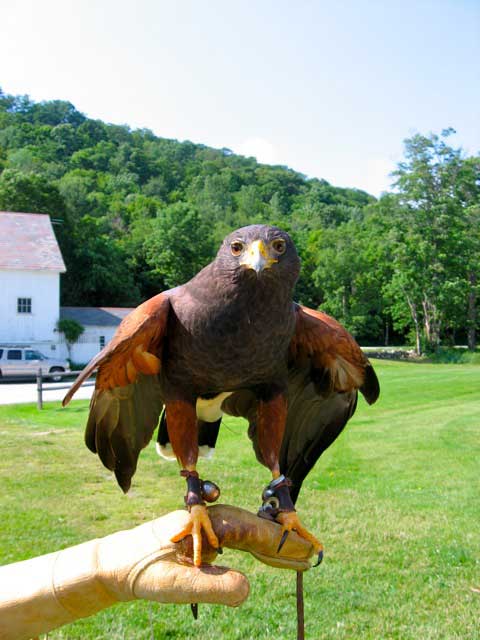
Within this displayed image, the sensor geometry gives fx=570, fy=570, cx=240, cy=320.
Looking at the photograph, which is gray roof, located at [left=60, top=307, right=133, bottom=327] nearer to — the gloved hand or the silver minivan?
the silver minivan

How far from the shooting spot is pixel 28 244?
100 ft

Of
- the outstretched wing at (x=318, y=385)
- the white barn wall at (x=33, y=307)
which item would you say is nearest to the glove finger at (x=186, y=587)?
the outstretched wing at (x=318, y=385)

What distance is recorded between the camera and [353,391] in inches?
122

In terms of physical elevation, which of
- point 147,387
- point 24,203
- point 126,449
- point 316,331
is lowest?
point 126,449

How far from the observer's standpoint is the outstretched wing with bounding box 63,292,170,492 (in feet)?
8.37

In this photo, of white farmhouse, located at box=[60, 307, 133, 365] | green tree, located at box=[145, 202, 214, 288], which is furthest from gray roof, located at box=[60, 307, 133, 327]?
green tree, located at box=[145, 202, 214, 288]

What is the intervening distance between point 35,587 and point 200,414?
1336 millimetres

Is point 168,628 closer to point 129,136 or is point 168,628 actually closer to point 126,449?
point 126,449

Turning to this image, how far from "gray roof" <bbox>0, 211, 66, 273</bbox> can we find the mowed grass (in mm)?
18505

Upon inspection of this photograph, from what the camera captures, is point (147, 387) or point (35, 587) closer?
point (35, 587)

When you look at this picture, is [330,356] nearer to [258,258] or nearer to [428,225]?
[258,258]

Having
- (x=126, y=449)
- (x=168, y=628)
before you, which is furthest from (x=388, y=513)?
(x=126, y=449)

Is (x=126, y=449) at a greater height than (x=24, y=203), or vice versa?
(x=24, y=203)

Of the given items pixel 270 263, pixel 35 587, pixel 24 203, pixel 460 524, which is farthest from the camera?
pixel 24 203
